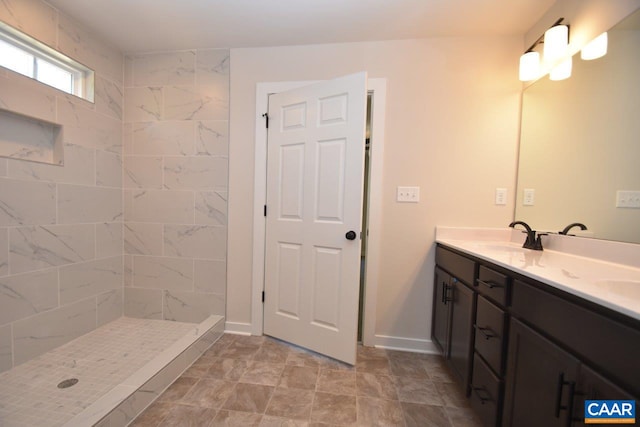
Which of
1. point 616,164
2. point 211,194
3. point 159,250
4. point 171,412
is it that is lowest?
point 171,412

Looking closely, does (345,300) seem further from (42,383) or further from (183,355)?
(42,383)

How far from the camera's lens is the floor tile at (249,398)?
1286 millimetres

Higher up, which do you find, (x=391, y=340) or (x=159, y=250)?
(x=159, y=250)

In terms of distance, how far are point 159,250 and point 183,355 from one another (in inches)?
38.7

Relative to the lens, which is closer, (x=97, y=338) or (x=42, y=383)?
(x=42, y=383)

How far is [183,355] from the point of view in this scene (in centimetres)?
157

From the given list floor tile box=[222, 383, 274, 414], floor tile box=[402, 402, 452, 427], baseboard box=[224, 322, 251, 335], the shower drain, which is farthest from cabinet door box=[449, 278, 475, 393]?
the shower drain

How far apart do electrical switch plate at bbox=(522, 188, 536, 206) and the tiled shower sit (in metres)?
2.33

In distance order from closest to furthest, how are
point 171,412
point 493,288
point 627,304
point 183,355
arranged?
point 627,304 < point 493,288 < point 171,412 < point 183,355

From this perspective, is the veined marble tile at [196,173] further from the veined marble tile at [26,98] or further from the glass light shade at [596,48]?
the glass light shade at [596,48]

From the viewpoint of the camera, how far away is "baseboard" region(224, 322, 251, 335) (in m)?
2.03

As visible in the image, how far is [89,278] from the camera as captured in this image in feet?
6.12

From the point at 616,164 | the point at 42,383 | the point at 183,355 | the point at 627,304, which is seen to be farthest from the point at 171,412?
the point at 616,164

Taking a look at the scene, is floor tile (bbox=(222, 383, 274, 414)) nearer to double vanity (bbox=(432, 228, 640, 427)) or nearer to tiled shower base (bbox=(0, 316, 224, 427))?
tiled shower base (bbox=(0, 316, 224, 427))
